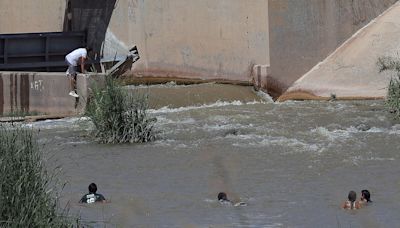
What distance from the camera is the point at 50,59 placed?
76.3ft

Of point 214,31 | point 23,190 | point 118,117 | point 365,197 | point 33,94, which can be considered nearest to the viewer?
point 23,190

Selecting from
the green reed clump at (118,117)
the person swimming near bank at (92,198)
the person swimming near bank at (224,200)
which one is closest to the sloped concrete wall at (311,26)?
the green reed clump at (118,117)

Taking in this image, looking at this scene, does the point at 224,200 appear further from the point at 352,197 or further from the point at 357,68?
the point at 357,68

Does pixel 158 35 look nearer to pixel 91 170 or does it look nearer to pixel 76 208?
pixel 91 170

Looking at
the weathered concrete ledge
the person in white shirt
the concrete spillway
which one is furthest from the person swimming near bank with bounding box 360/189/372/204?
the concrete spillway

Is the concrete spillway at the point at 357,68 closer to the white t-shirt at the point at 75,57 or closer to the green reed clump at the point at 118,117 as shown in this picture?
the white t-shirt at the point at 75,57

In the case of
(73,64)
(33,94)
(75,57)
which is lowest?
(33,94)

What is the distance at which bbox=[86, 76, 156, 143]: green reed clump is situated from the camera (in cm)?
1497

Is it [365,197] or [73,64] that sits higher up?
[73,64]

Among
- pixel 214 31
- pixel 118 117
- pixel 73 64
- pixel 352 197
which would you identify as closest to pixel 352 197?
pixel 352 197

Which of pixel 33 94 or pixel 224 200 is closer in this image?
pixel 224 200

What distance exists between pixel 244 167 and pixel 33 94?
7204 millimetres

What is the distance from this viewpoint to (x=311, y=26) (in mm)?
21453

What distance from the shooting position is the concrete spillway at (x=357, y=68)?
66.6 feet
